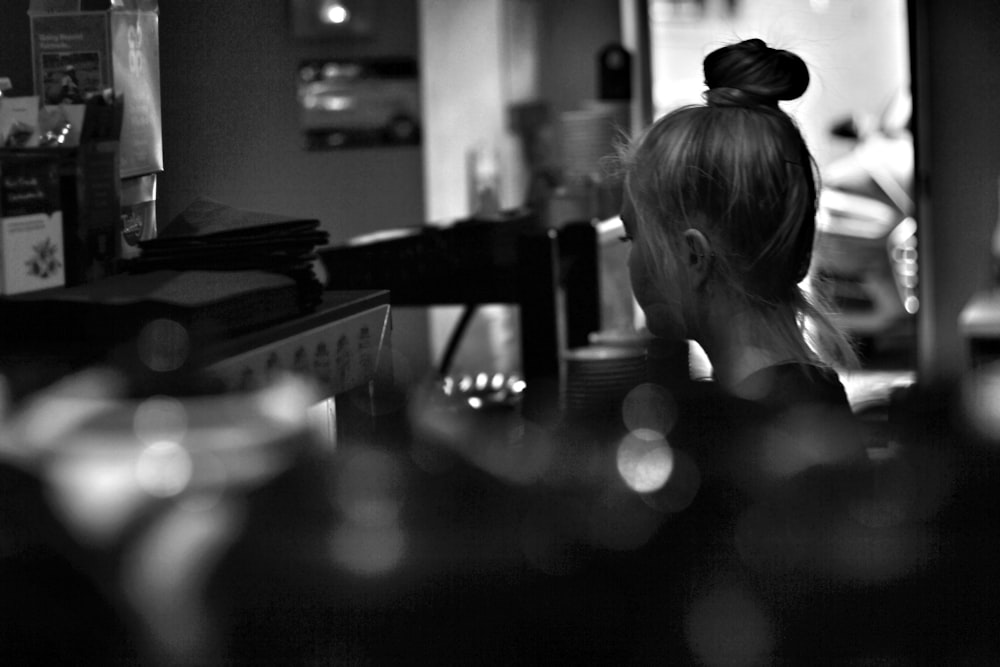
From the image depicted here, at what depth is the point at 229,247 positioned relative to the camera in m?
0.67

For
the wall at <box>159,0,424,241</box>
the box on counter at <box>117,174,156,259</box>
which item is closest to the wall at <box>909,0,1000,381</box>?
the wall at <box>159,0,424,241</box>

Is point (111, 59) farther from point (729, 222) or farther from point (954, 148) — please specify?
point (954, 148)

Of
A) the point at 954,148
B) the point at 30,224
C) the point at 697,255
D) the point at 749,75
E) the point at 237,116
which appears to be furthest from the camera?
the point at 954,148

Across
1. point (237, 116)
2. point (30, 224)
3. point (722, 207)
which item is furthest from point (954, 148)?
point (30, 224)

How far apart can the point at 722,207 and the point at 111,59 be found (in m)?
0.54

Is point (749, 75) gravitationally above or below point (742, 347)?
above

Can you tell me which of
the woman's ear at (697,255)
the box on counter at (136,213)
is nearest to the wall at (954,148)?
the woman's ear at (697,255)

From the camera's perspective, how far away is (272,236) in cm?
72

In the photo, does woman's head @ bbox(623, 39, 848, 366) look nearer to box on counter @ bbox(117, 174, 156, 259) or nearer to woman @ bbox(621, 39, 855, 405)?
woman @ bbox(621, 39, 855, 405)

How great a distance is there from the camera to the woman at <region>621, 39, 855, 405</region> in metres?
0.99

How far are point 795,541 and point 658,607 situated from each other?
0.11ft

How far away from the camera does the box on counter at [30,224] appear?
0.58 m

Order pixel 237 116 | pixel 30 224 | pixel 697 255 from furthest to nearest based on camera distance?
pixel 697 255, pixel 237 116, pixel 30 224

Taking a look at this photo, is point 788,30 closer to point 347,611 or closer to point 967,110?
point 967,110
